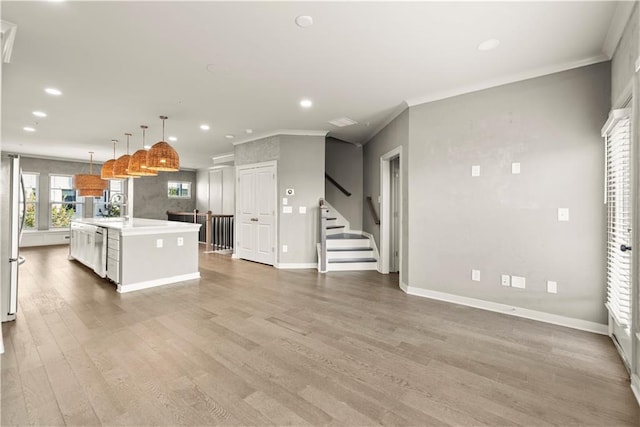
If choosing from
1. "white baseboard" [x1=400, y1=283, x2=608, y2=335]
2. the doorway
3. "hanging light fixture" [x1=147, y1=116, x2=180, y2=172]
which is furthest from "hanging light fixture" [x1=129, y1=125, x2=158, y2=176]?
"white baseboard" [x1=400, y1=283, x2=608, y2=335]

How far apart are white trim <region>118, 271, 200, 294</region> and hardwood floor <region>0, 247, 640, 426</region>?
441mm

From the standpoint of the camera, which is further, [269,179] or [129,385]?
[269,179]

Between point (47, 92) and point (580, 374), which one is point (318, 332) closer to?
point (580, 374)

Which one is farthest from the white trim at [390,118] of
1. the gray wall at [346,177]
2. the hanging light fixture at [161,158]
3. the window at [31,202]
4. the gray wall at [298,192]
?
the window at [31,202]

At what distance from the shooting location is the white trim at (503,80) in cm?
296

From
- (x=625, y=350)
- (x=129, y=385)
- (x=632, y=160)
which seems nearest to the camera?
(x=129, y=385)

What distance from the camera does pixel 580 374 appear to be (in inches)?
85.7

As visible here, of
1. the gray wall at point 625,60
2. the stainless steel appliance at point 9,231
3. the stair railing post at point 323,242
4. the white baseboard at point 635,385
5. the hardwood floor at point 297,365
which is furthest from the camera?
the stair railing post at point 323,242

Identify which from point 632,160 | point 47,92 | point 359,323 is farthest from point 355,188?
point 47,92

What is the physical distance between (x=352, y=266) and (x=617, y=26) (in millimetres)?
4579

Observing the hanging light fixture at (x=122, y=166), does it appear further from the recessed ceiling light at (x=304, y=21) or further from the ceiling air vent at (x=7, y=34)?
the recessed ceiling light at (x=304, y=21)

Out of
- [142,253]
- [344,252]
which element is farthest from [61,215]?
[344,252]

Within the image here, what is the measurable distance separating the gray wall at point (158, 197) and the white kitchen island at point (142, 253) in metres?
5.49

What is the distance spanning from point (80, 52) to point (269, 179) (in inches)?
143
